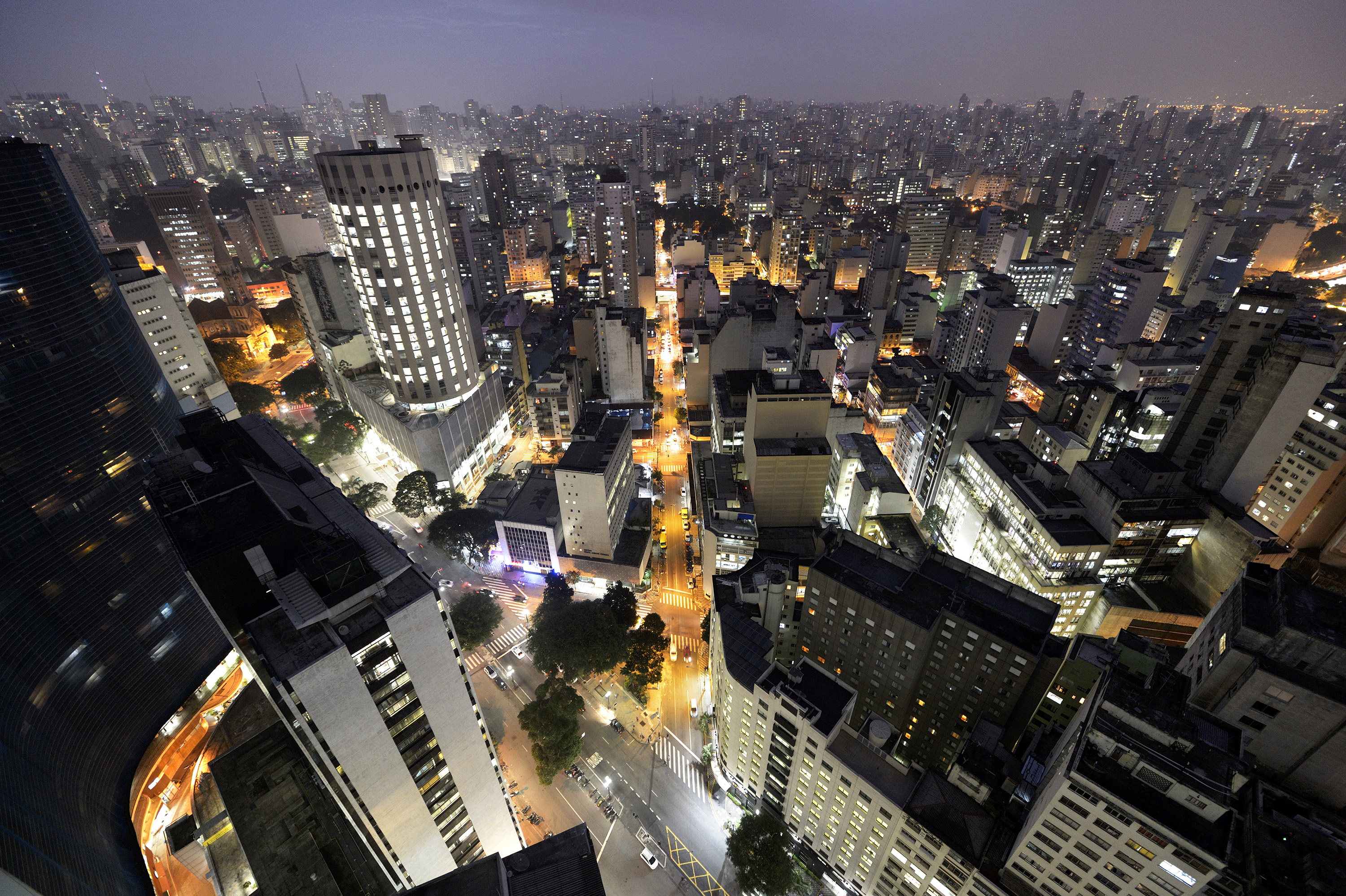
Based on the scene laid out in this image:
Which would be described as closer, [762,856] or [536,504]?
[762,856]

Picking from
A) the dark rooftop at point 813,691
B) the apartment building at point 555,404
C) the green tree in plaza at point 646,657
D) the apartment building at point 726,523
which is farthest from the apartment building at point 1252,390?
the apartment building at point 555,404

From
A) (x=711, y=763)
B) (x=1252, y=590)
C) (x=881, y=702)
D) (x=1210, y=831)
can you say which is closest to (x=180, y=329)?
(x=711, y=763)

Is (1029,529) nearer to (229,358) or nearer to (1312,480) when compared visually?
(1312,480)

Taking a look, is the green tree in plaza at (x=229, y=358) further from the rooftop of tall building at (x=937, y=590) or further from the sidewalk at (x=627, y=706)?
the rooftop of tall building at (x=937, y=590)

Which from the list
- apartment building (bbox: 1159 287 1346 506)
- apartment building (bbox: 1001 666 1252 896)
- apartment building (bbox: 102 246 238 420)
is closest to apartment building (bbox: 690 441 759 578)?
apartment building (bbox: 1001 666 1252 896)

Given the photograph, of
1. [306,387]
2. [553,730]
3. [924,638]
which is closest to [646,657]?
[553,730]

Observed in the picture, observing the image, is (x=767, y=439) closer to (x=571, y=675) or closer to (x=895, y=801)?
(x=571, y=675)

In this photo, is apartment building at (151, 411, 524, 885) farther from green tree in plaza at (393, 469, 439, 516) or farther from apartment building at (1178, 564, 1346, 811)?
apartment building at (1178, 564, 1346, 811)
